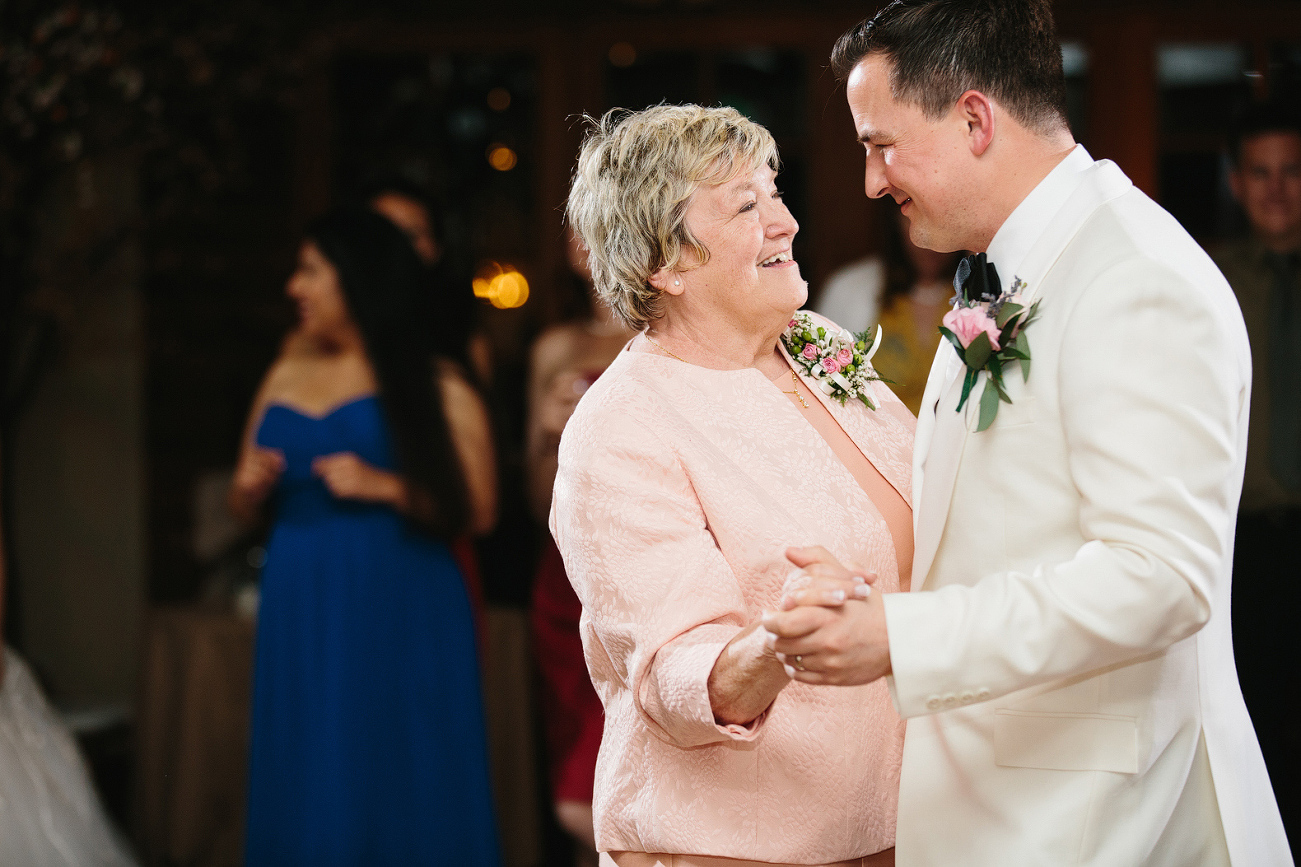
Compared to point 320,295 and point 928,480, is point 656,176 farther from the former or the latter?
point 320,295

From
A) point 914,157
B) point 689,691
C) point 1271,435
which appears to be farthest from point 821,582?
point 1271,435

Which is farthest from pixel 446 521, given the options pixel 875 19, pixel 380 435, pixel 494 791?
pixel 875 19

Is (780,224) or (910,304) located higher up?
(780,224)

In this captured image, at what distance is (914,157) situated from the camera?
165 cm

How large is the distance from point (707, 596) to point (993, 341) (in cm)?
47

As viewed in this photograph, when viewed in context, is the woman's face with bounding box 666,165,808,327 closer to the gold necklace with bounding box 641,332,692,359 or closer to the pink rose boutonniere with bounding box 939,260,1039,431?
the gold necklace with bounding box 641,332,692,359

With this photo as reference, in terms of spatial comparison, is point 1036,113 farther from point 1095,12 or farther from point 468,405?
point 1095,12

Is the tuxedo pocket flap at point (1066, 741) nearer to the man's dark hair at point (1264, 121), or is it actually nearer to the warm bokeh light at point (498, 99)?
the man's dark hair at point (1264, 121)

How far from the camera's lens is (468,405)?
348 centimetres

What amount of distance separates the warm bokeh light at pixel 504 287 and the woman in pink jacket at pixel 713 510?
2.88 meters

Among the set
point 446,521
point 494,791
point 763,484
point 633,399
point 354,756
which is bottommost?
point 494,791

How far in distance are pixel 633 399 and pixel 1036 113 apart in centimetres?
65

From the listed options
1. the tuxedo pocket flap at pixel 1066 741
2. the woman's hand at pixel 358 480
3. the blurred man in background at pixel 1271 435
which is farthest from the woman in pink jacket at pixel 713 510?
the blurred man in background at pixel 1271 435

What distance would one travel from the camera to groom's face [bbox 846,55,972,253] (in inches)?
64.1
